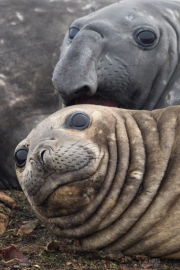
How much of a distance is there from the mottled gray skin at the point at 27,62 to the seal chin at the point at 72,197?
2.73m

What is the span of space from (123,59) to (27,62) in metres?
1.82

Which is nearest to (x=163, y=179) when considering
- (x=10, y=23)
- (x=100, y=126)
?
(x=100, y=126)

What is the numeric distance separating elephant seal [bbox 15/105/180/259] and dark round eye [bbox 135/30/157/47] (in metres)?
1.63

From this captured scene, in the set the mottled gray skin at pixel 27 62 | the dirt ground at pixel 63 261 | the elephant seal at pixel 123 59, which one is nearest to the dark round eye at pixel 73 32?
the elephant seal at pixel 123 59

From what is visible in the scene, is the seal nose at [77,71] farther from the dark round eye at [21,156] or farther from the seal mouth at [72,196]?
the seal mouth at [72,196]

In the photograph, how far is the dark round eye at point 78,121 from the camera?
19.6 feet

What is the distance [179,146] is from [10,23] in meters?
3.76

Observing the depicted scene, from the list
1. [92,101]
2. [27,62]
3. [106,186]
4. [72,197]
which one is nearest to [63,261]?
[72,197]

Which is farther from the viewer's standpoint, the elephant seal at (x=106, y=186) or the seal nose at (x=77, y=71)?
the seal nose at (x=77, y=71)

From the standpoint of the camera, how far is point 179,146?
595 cm

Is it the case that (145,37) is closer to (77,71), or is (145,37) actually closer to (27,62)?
(77,71)

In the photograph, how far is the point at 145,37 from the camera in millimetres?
7457

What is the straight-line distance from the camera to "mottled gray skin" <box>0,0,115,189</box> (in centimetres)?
852

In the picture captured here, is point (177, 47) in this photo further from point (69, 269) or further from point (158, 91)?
point (69, 269)
